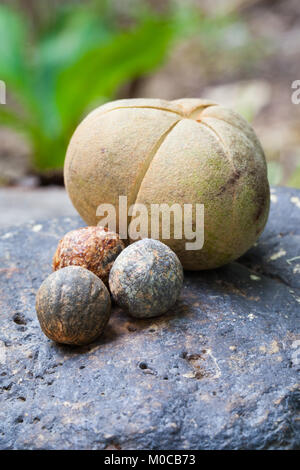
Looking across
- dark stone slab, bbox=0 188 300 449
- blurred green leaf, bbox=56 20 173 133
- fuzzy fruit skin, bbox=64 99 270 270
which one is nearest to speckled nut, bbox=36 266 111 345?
dark stone slab, bbox=0 188 300 449

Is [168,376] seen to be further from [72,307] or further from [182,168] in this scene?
[182,168]

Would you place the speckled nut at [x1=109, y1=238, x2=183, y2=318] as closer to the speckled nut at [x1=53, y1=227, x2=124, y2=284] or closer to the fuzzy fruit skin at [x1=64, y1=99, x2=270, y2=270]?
the speckled nut at [x1=53, y1=227, x2=124, y2=284]

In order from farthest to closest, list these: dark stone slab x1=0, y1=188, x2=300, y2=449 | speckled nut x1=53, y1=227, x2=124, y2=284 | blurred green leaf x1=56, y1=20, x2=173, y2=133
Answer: blurred green leaf x1=56, y1=20, x2=173, y2=133 → speckled nut x1=53, y1=227, x2=124, y2=284 → dark stone slab x1=0, y1=188, x2=300, y2=449

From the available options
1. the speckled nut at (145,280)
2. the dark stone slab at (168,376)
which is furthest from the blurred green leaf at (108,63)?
the speckled nut at (145,280)

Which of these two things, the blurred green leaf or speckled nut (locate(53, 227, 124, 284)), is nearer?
speckled nut (locate(53, 227, 124, 284))

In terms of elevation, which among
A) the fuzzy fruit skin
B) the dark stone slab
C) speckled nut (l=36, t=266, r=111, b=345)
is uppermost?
the fuzzy fruit skin

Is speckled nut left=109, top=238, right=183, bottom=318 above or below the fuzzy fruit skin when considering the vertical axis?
below

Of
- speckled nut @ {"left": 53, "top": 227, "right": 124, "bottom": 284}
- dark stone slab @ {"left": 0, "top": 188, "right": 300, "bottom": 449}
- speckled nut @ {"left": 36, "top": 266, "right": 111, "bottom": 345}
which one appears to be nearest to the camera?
dark stone slab @ {"left": 0, "top": 188, "right": 300, "bottom": 449}
